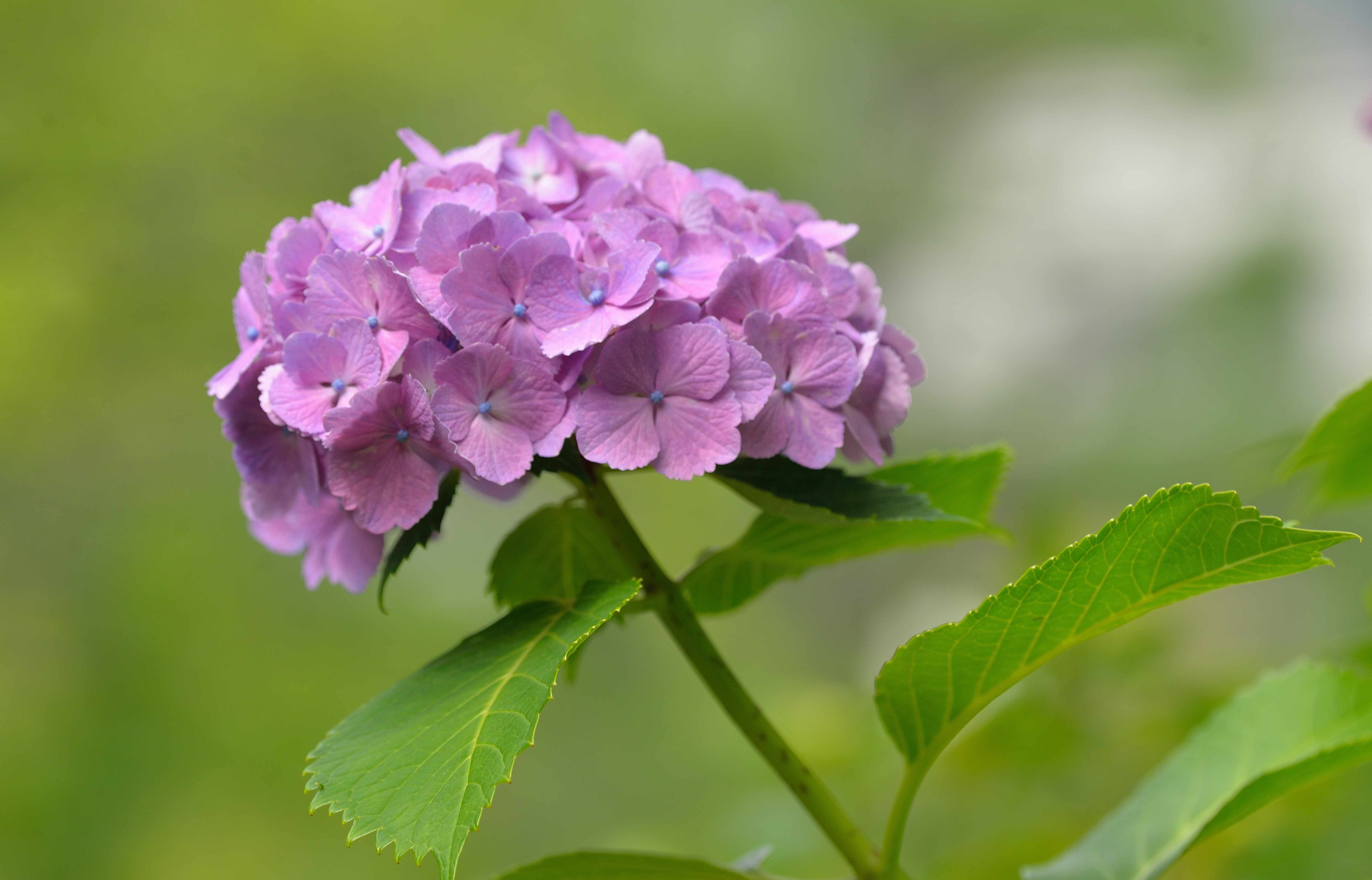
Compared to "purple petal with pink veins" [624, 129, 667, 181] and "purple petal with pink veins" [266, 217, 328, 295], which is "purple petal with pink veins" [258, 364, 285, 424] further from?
"purple petal with pink veins" [624, 129, 667, 181]

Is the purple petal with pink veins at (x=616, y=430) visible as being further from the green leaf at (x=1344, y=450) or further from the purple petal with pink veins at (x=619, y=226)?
the green leaf at (x=1344, y=450)

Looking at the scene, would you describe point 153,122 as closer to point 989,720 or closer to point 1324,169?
point 989,720

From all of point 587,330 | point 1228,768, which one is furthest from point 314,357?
point 1228,768

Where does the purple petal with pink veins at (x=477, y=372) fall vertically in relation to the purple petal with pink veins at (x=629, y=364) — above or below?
above

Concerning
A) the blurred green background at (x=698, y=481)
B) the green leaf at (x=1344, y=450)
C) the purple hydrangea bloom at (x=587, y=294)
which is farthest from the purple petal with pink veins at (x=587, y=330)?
the blurred green background at (x=698, y=481)

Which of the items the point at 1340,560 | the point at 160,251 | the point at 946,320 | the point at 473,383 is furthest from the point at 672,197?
the point at 1340,560

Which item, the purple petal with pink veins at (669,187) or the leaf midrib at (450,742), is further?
the purple petal with pink veins at (669,187)
